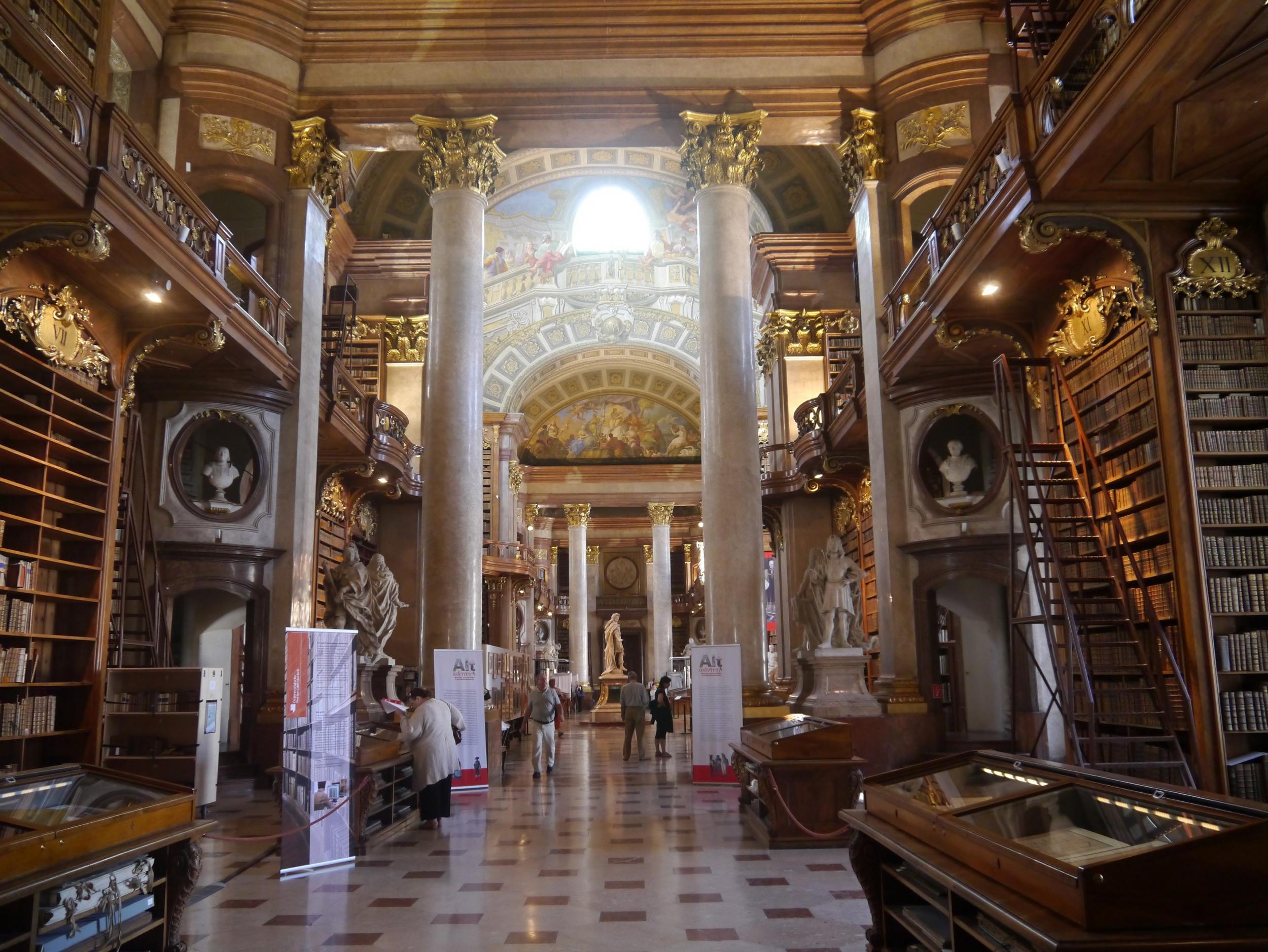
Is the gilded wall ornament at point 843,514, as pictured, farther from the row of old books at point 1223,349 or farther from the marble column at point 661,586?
the marble column at point 661,586

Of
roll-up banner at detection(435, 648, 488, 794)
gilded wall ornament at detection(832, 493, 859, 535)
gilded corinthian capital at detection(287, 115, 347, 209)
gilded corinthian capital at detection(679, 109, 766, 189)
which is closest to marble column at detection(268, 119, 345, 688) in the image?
gilded corinthian capital at detection(287, 115, 347, 209)

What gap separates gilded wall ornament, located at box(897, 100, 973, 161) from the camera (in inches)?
492

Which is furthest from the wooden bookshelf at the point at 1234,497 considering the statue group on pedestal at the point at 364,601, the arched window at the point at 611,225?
the arched window at the point at 611,225

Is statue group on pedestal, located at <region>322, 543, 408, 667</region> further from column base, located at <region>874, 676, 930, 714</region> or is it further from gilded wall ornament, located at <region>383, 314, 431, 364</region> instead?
column base, located at <region>874, 676, 930, 714</region>

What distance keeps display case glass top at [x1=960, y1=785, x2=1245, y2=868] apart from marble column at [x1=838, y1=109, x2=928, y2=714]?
833cm

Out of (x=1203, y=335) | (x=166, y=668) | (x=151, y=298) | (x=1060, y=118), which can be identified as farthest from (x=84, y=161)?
(x=1203, y=335)

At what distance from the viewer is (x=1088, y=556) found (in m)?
7.84

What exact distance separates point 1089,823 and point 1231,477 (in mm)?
4508

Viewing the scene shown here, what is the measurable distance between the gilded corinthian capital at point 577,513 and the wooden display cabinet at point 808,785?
2674 cm

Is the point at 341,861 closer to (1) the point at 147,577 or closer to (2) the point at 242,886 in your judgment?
(2) the point at 242,886

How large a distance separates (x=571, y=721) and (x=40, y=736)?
67.3 ft

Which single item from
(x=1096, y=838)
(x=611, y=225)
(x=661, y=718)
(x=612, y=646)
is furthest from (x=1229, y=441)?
(x=612, y=646)

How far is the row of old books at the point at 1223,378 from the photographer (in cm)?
689

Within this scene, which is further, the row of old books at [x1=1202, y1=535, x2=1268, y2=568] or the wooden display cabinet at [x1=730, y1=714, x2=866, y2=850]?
the wooden display cabinet at [x1=730, y1=714, x2=866, y2=850]
